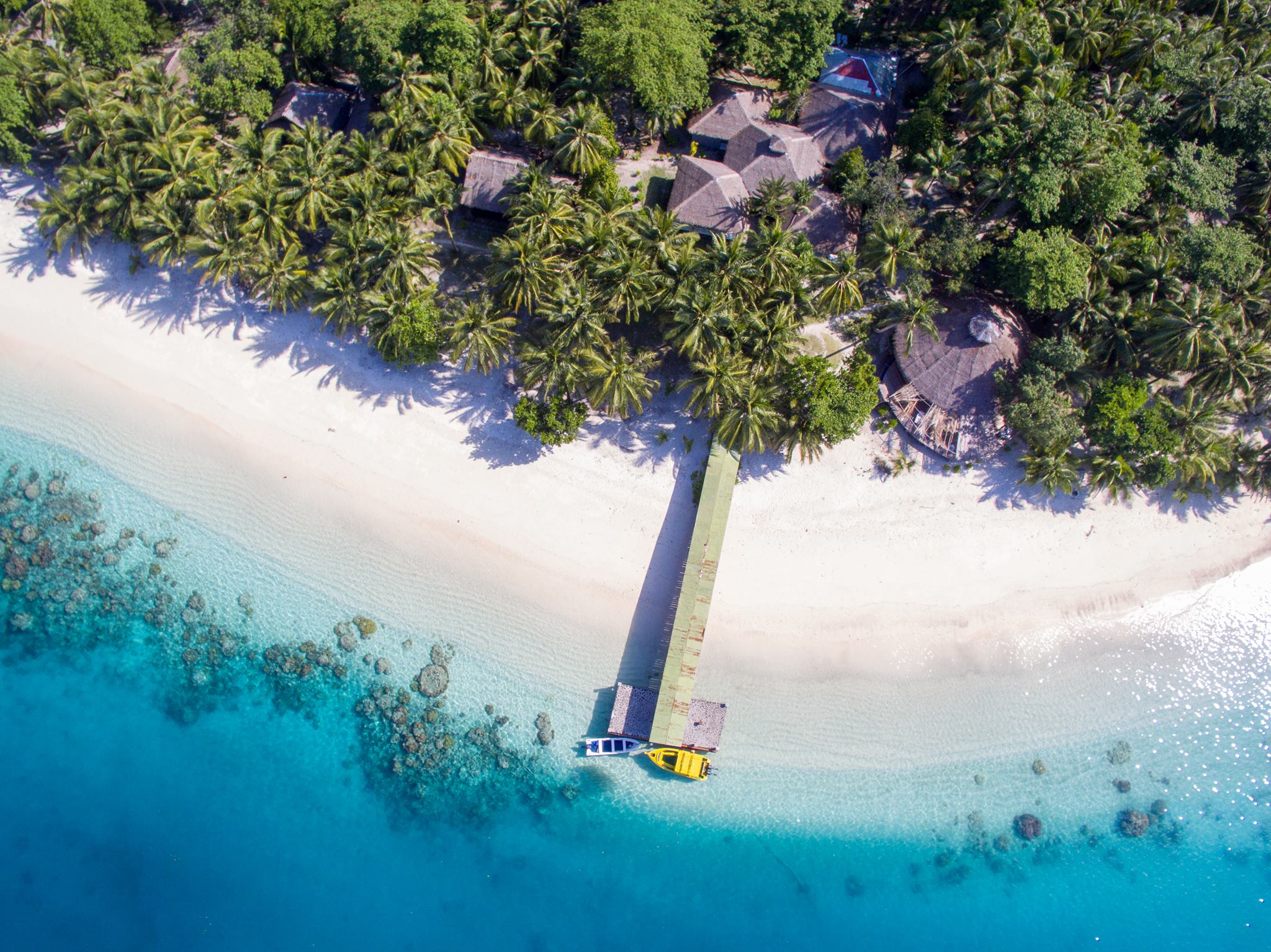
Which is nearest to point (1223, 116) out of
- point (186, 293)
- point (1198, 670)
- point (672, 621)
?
point (1198, 670)

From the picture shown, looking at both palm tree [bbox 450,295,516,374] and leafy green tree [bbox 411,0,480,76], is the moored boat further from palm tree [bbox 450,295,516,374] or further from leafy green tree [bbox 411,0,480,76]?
leafy green tree [bbox 411,0,480,76]

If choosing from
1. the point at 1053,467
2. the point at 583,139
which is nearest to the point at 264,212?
the point at 583,139

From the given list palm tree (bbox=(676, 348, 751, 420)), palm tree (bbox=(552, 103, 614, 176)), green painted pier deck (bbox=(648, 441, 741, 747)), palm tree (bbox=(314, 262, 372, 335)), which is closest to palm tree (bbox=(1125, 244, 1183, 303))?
palm tree (bbox=(676, 348, 751, 420))

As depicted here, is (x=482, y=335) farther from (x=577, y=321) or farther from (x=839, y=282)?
(x=839, y=282)

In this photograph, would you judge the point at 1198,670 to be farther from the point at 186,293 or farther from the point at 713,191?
the point at 186,293

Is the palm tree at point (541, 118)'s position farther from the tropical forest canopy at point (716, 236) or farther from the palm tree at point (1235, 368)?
the palm tree at point (1235, 368)

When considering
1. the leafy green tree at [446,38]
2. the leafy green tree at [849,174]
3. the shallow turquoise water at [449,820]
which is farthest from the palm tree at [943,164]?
the shallow turquoise water at [449,820]
